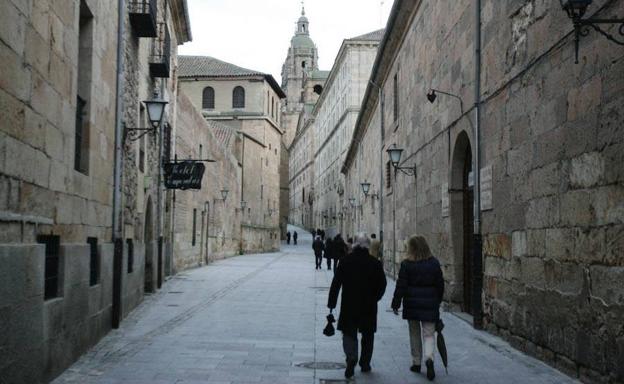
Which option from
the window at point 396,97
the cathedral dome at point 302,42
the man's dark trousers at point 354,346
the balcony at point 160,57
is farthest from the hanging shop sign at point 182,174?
the cathedral dome at point 302,42

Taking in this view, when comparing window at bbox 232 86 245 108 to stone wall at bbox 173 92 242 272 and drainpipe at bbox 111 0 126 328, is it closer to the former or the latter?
stone wall at bbox 173 92 242 272

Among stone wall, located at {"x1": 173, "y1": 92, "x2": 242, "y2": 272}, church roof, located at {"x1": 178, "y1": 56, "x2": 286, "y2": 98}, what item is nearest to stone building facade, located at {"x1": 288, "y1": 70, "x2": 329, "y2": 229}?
church roof, located at {"x1": 178, "y1": 56, "x2": 286, "y2": 98}

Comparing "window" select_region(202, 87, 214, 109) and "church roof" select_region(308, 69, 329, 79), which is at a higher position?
"church roof" select_region(308, 69, 329, 79)

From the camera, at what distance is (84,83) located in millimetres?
8984

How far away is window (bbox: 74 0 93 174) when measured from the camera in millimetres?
8836

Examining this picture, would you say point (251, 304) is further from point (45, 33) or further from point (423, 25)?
point (45, 33)

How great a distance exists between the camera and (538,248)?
26.5 ft

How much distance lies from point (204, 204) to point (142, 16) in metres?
17.4

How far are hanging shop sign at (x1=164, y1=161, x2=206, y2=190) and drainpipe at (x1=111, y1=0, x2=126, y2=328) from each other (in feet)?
21.7

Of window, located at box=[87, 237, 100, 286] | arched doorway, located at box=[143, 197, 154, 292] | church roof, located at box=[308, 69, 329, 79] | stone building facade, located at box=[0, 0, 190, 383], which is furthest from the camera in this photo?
church roof, located at box=[308, 69, 329, 79]

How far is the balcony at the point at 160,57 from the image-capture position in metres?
15.7

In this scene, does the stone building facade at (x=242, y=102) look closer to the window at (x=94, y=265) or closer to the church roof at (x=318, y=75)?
the window at (x=94, y=265)

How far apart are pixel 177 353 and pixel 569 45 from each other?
5603mm

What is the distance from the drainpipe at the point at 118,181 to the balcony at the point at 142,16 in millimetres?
1414
